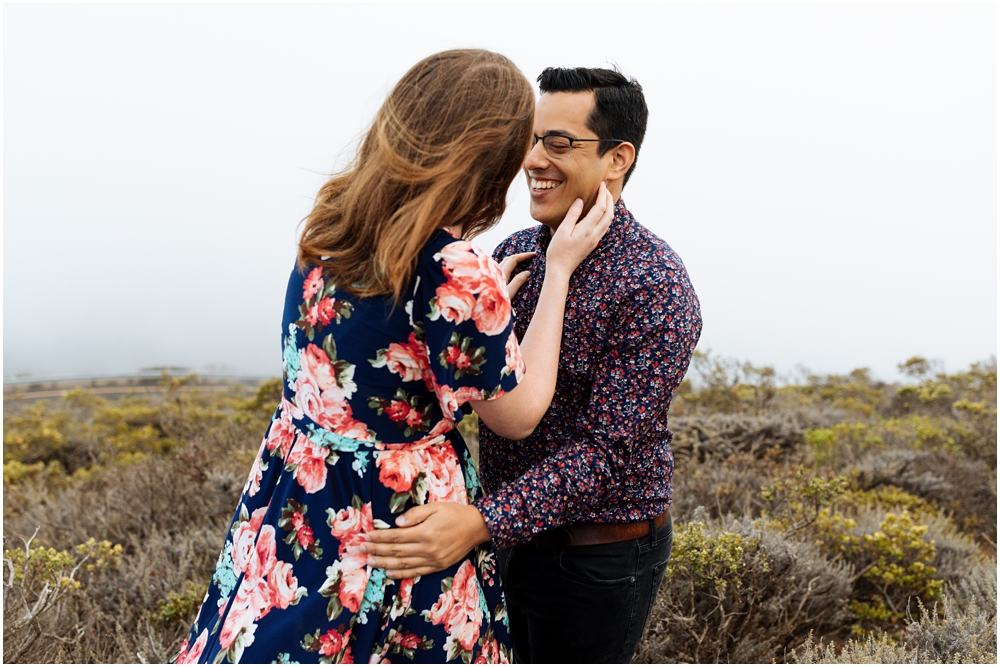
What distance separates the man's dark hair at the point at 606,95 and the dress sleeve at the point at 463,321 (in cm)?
81

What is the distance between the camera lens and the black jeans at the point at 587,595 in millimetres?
1879

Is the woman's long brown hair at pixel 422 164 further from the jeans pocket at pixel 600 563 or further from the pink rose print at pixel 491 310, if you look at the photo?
the jeans pocket at pixel 600 563

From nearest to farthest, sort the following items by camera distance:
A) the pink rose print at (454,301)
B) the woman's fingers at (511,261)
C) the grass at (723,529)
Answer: the pink rose print at (454,301)
the woman's fingers at (511,261)
the grass at (723,529)

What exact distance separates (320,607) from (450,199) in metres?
0.86

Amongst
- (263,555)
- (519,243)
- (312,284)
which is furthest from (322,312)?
(519,243)

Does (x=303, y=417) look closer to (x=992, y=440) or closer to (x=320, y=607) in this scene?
(x=320, y=607)

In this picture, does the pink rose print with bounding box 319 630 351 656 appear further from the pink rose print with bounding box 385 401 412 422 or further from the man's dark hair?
the man's dark hair

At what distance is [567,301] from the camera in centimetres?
193

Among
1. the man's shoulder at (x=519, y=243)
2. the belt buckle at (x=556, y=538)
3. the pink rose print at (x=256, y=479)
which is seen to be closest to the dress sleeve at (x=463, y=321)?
the pink rose print at (x=256, y=479)

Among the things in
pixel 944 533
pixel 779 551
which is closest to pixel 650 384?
pixel 779 551

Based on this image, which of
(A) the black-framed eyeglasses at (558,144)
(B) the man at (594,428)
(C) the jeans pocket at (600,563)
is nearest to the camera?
(B) the man at (594,428)

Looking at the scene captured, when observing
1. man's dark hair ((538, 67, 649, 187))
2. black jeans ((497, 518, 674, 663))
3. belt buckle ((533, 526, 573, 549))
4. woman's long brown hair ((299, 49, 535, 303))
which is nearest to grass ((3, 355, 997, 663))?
black jeans ((497, 518, 674, 663))

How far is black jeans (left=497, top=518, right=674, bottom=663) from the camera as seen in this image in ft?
6.16

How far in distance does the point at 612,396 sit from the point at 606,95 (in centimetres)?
84
